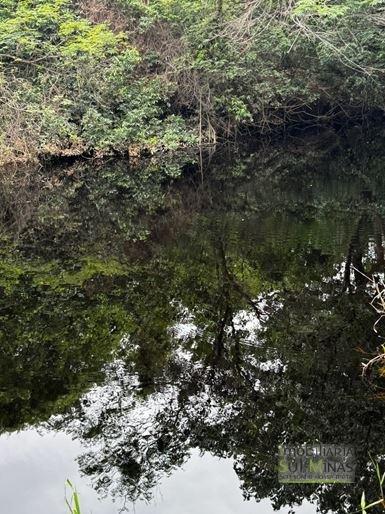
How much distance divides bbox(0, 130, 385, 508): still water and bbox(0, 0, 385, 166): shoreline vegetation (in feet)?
22.6

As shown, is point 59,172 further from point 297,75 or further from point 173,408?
point 173,408

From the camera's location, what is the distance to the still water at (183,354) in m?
4.73

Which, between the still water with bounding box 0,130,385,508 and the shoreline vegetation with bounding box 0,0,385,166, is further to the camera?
the shoreline vegetation with bounding box 0,0,385,166

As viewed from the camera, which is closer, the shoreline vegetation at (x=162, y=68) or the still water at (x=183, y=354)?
the still water at (x=183, y=354)

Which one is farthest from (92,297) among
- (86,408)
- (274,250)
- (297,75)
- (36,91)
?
(297,75)

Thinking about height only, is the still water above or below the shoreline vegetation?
below

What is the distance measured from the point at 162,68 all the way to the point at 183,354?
18558 millimetres

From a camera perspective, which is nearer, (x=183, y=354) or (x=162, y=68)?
(x=183, y=354)

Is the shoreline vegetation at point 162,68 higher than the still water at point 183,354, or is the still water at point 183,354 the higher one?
the shoreline vegetation at point 162,68

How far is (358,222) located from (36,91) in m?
13.1

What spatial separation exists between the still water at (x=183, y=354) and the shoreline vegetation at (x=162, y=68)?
6888mm

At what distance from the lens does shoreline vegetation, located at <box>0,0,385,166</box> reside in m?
19.4

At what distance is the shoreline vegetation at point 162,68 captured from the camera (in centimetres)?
1936

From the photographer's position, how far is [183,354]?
673 cm
